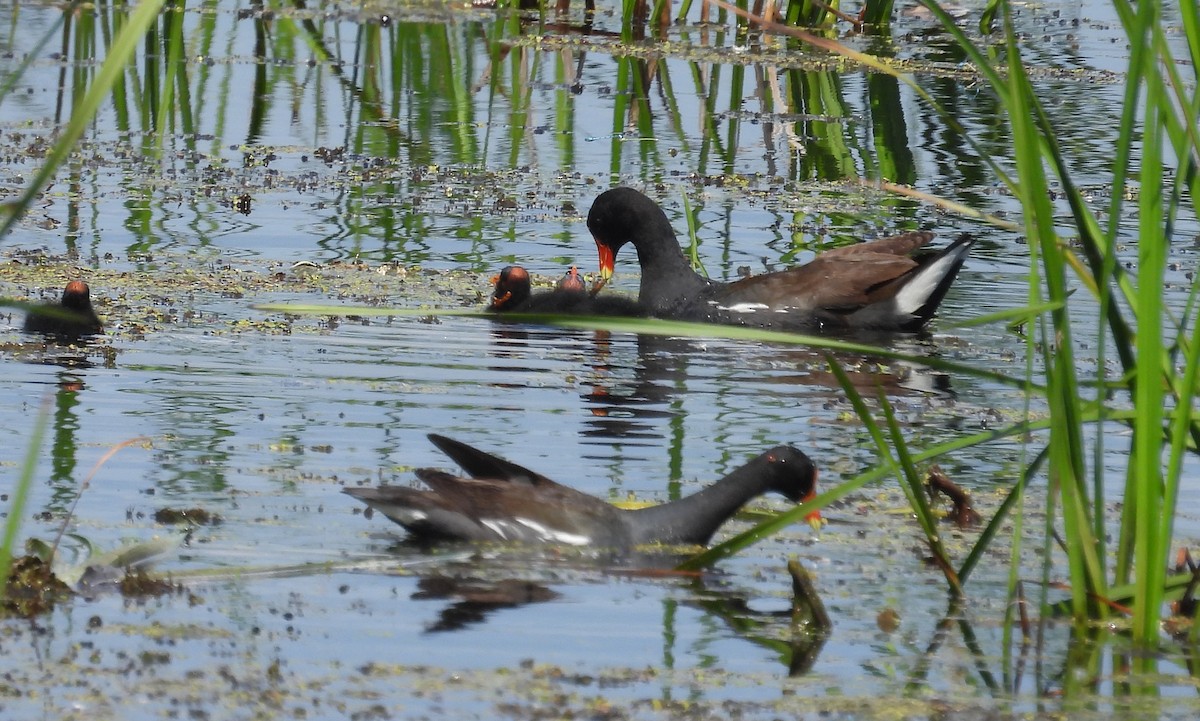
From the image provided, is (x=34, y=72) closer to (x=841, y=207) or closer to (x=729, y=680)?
(x=841, y=207)

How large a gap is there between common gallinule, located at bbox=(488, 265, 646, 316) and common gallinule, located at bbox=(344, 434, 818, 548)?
3073mm

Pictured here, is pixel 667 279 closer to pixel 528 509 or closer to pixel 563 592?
pixel 528 509

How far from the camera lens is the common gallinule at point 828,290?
28.9 ft

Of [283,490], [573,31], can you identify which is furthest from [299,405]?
[573,31]

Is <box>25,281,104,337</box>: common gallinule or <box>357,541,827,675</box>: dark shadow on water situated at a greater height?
<box>25,281,104,337</box>: common gallinule

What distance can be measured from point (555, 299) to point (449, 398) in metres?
1.93

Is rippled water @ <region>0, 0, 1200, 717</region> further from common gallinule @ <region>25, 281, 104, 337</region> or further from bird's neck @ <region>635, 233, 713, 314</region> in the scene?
bird's neck @ <region>635, 233, 713, 314</region>

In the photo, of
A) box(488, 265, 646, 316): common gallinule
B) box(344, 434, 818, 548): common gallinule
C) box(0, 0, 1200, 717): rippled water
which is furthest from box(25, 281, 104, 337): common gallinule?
box(344, 434, 818, 548): common gallinule

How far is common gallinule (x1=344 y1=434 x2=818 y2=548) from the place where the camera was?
200 inches

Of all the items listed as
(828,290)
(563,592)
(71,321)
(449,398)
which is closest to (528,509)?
(563,592)

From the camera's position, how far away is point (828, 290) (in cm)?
889

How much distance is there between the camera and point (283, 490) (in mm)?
5488

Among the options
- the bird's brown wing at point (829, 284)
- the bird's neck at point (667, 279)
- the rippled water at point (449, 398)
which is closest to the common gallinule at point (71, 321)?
the rippled water at point (449, 398)

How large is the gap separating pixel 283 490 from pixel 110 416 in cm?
113
